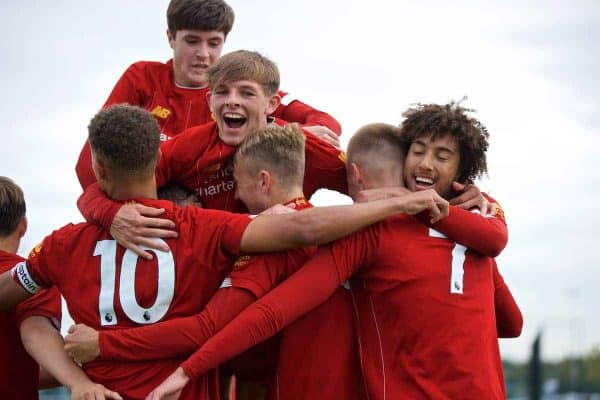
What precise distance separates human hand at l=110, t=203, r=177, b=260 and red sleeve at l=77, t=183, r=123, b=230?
0.07m

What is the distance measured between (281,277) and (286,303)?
0.98ft

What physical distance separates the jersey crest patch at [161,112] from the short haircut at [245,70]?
3.21ft

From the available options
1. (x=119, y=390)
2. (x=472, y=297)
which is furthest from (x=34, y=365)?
(x=472, y=297)

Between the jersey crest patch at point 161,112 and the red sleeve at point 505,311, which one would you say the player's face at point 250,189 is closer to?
the red sleeve at point 505,311

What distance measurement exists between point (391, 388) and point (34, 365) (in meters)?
2.40

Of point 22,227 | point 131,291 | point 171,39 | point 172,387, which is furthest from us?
point 171,39

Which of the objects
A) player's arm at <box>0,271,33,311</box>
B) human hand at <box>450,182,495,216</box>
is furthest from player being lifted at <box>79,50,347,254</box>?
player's arm at <box>0,271,33,311</box>

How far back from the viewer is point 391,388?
611 centimetres

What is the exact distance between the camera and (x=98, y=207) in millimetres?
6281

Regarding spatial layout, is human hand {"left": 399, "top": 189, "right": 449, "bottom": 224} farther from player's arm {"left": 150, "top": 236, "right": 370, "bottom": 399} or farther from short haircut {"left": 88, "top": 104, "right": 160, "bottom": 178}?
short haircut {"left": 88, "top": 104, "right": 160, "bottom": 178}

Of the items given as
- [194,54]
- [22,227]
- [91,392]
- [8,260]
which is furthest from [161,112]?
[91,392]

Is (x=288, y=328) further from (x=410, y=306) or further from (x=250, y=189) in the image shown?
(x=250, y=189)

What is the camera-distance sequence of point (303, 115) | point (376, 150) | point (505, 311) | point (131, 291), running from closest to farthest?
1. point (131, 291)
2. point (376, 150)
3. point (505, 311)
4. point (303, 115)

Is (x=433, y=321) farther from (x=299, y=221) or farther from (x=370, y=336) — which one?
(x=299, y=221)
